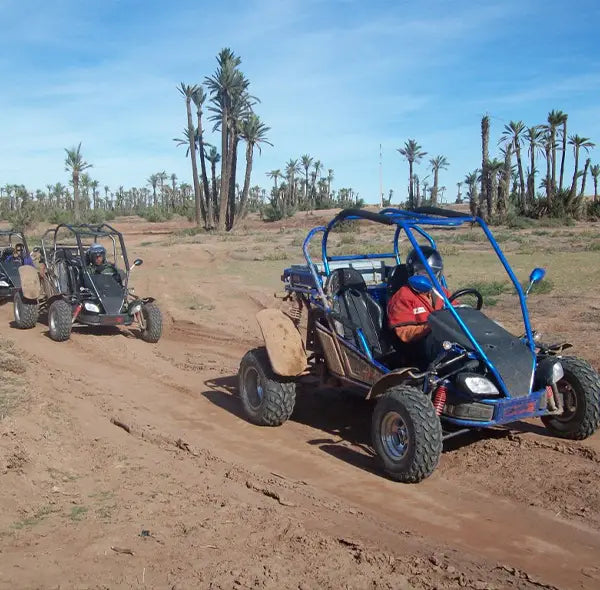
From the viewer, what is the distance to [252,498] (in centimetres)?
506

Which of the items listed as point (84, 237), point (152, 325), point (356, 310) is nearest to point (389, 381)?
point (356, 310)

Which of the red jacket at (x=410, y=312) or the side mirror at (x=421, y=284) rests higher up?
the side mirror at (x=421, y=284)

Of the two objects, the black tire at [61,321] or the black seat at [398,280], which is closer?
the black seat at [398,280]

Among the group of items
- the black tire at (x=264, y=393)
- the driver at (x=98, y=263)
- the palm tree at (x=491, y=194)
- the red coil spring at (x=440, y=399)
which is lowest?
the black tire at (x=264, y=393)

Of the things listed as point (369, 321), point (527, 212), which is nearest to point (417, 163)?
point (527, 212)

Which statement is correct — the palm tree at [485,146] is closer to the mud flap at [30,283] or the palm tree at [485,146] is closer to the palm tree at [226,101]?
the palm tree at [226,101]

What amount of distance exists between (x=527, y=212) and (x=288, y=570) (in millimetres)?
39554

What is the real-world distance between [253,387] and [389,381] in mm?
1970

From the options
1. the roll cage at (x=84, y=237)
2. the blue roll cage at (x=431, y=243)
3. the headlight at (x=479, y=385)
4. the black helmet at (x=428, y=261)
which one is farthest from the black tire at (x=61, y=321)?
the headlight at (x=479, y=385)

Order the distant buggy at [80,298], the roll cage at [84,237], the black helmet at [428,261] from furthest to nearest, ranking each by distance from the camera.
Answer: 1. the roll cage at [84,237]
2. the distant buggy at [80,298]
3. the black helmet at [428,261]

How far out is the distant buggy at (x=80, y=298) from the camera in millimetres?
11625

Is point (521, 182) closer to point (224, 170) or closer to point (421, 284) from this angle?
point (224, 170)

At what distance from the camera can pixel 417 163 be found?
2758 inches

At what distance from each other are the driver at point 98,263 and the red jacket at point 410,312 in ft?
24.9
